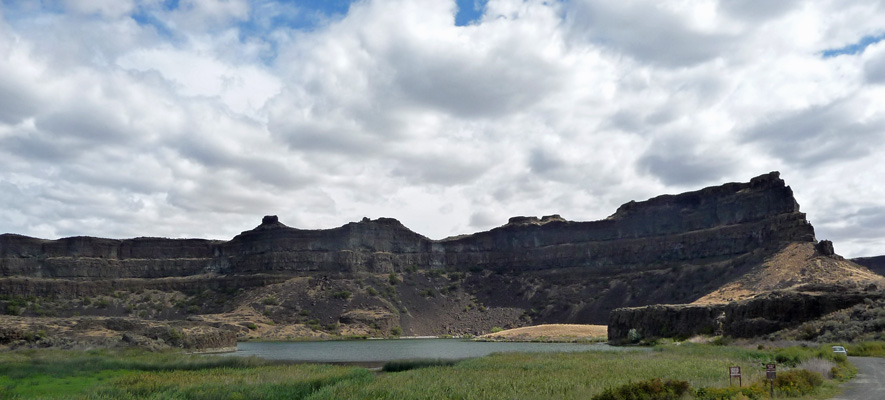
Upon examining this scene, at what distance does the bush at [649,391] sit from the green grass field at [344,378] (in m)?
2.55

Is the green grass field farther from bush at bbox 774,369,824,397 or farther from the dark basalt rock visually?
the dark basalt rock

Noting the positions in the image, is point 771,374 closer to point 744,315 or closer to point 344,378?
point 344,378

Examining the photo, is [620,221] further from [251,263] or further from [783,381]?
[783,381]

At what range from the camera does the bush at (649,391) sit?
935 inches

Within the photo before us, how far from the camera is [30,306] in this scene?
425ft

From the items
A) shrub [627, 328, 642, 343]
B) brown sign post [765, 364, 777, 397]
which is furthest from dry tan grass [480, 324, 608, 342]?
brown sign post [765, 364, 777, 397]

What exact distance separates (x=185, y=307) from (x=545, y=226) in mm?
92055

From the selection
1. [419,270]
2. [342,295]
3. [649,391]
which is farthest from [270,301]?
[649,391]

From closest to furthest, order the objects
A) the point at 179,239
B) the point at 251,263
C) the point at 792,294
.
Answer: the point at 792,294
the point at 251,263
the point at 179,239

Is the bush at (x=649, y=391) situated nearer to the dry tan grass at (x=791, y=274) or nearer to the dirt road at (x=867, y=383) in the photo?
the dirt road at (x=867, y=383)

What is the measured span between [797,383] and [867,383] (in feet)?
18.0

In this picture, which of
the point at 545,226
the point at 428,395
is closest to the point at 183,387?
the point at 428,395

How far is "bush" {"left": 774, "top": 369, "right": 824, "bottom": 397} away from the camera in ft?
83.3

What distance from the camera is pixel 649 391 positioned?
24203 millimetres
